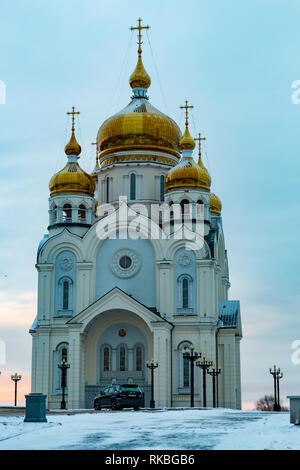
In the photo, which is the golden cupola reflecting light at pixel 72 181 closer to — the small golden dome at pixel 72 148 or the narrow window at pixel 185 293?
the small golden dome at pixel 72 148

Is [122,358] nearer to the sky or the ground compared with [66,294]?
nearer to the ground

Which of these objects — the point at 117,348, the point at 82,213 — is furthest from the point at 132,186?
the point at 117,348

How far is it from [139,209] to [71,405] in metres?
12.6

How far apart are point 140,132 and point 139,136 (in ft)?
0.82

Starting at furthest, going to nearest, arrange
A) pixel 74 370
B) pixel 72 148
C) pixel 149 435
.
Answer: pixel 72 148 < pixel 74 370 < pixel 149 435

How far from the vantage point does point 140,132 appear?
1946 inches

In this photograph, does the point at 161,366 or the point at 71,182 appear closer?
the point at 161,366

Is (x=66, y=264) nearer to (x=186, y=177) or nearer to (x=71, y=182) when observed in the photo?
(x=71, y=182)

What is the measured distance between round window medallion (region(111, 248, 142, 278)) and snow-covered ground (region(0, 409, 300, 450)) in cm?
2534

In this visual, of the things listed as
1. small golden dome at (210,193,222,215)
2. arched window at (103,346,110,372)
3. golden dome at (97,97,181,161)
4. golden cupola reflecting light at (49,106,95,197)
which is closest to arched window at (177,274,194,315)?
arched window at (103,346,110,372)

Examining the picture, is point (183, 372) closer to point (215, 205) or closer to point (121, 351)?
point (121, 351)

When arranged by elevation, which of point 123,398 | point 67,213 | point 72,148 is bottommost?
point 123,398

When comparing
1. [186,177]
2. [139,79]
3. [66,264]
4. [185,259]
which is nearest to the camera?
[185,259]

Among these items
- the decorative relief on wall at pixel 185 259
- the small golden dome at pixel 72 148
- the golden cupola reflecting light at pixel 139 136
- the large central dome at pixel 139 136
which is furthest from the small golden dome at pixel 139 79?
the decorative relief on wall at pixel 185 259
